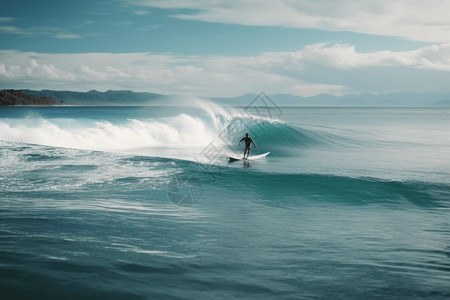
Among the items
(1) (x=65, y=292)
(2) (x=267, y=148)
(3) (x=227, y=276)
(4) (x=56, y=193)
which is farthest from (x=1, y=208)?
(2) (x=267, y=148)

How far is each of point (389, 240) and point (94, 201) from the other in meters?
6.85

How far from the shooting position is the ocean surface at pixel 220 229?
5082mm

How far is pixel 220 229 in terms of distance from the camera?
25.6 ft

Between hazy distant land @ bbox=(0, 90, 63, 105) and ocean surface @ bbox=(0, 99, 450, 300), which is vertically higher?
hazy distant land @ bbox=(0, 90, 63, 105)

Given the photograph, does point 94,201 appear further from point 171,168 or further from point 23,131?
point 23,131

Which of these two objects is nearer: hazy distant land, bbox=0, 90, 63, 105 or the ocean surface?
the ocean surface

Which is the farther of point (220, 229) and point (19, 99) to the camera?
point (19, 99)

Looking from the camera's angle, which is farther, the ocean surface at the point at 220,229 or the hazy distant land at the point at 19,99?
the hazy distant land at the point at 19,99

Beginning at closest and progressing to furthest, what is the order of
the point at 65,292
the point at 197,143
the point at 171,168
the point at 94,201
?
the point at 65,292, the point at 94,201, the point at 171,168, the point at 197,143

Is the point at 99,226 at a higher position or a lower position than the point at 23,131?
lower

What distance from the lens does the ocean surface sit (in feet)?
16.7

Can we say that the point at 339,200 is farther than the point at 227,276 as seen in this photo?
Yes

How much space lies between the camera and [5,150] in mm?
20375

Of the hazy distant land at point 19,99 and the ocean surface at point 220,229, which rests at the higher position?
the hazy distant land at point 19,99
